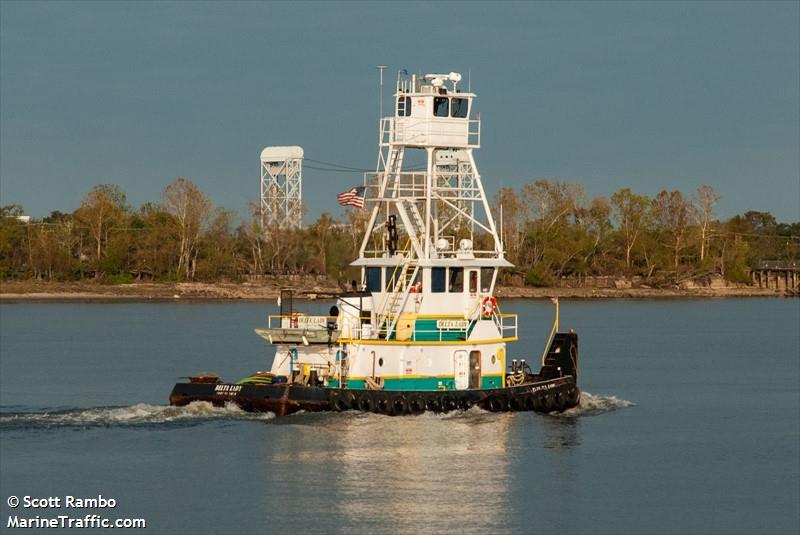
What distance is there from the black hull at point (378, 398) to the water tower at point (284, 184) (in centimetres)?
A: 8909

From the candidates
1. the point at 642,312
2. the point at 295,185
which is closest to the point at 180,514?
the point at 642,312

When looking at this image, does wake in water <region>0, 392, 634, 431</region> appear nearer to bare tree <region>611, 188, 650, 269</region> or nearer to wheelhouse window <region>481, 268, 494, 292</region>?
wheelhouse window <region>481, 268, 494, 292</region>

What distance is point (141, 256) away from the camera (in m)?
123

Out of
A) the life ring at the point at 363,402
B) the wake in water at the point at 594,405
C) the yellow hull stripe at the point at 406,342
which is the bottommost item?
the wake in water at the point at 594,405

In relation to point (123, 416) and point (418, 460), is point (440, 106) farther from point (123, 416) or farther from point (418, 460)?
point (123, 416)

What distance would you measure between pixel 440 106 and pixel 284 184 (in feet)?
303

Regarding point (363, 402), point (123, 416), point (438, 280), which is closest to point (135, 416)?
point (123, 416)

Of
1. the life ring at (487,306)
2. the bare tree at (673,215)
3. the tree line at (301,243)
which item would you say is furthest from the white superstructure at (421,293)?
the bare tree at (673,215)

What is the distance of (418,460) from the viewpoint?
32.9 meters

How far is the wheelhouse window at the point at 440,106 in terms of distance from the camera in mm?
39312

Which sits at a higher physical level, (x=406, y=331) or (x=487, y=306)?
(x=487, y=306)

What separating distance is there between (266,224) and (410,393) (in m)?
90.8

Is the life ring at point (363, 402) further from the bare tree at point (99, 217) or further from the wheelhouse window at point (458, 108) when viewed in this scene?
the bare tree at point (99, 217)

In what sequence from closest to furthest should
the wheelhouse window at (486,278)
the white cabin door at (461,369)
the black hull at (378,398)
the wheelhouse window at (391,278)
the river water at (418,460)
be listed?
the river water at (418,460), the black hull at (378,398), the white cabin door at (461,369), the wheelhouse window at (391,278), the wheelhouse window at (486,278)
